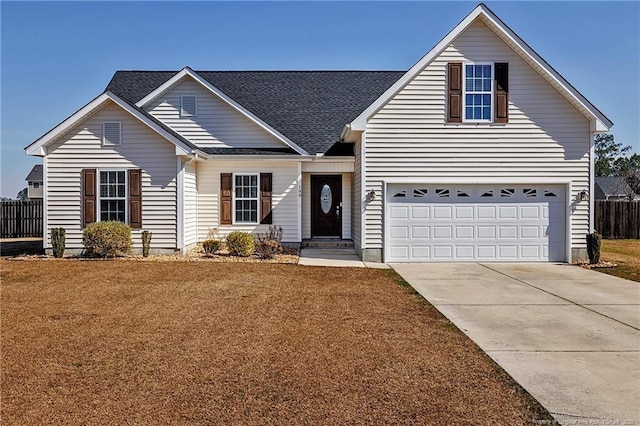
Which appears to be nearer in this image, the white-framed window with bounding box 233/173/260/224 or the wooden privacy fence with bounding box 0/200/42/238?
the white-framed window with bounding box 233/173/260/224

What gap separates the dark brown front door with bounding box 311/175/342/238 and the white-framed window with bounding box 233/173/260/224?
215cm

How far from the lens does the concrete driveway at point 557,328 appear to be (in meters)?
4.44

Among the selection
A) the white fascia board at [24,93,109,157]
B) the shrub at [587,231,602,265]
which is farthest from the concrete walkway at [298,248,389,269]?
the white fascia board at [24,93,109,157]

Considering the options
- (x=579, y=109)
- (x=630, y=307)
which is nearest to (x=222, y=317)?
(x=630, y=307)

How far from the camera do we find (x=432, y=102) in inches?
542

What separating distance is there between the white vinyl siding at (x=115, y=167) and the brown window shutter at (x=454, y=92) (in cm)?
800

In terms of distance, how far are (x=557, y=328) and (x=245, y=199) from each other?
37.6 feet

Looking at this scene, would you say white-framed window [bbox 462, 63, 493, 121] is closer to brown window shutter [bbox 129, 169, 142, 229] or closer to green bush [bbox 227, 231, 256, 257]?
green bush [bbox 227, 231, 256, 257]

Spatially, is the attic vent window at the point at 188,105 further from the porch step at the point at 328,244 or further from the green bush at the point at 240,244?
the porch step at the point at 328,244

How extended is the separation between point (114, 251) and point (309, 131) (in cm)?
796

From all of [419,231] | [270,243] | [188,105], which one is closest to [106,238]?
[270,243]

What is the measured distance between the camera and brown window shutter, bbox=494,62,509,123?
13.6 m

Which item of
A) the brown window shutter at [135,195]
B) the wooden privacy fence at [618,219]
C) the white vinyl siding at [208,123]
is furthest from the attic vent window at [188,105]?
the wooden privacy fence at [618,219]

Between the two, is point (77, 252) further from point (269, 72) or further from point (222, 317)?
point (269, 72)
